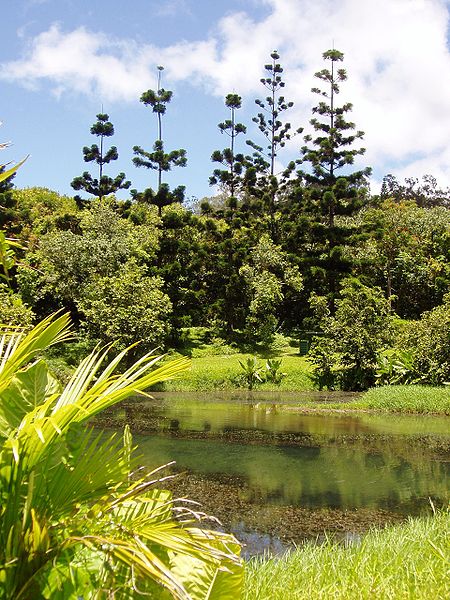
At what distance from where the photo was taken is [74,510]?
1306 mm

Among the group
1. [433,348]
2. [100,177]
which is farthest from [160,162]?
[433,348]

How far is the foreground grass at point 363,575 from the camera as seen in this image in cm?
241

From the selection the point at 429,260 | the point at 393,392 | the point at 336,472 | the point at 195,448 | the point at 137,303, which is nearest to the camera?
the point at 336,472

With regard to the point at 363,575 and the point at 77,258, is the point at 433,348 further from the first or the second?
the point at 363,575

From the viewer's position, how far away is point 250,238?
70.8 ft

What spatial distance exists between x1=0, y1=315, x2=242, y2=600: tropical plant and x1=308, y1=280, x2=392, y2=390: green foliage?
13.1 metres

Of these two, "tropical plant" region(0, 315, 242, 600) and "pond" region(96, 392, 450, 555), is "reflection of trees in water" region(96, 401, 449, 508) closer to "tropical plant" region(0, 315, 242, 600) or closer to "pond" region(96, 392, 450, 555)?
"pond" region(96, 392, 450, 555)

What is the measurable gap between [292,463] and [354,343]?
23.9ft

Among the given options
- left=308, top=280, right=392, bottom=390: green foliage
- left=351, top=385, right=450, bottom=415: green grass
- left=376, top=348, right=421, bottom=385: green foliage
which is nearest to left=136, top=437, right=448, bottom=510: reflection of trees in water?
left=351, top=385, right=450, bottom=415: green grass

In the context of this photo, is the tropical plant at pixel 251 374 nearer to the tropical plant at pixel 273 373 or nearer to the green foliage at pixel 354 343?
the tropical plant at pixel 273 373

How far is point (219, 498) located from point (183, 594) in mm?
4790

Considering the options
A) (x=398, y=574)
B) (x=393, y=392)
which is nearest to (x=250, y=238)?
(x=393, y=392)

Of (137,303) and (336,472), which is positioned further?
(137,303)

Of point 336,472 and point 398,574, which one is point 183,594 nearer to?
point 398,574
